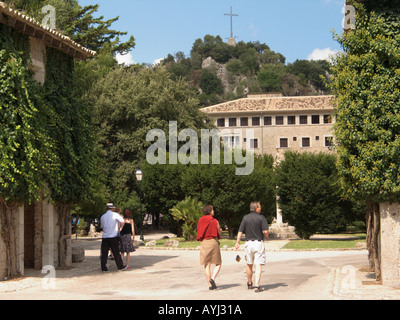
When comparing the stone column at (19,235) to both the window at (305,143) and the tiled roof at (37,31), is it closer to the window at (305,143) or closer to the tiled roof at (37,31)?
the tiled roof at (37,31)

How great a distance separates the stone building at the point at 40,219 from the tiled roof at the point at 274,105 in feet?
223

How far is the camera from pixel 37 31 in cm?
1566

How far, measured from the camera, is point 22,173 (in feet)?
45.9

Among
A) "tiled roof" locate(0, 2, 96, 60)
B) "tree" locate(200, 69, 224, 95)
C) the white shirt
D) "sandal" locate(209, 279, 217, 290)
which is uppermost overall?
"tree" locate(200, 69, 224, 95)

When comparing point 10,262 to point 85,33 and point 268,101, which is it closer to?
point 85,33

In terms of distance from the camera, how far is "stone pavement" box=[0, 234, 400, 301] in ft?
37.7

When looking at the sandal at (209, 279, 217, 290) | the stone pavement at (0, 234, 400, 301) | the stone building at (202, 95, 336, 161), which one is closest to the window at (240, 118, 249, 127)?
the stone building at (202, 95, 336, 161)

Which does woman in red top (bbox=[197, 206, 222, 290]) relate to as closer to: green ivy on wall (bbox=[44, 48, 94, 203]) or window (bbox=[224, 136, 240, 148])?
green ivy on wall (bbox=[44, 48, 94, 203])

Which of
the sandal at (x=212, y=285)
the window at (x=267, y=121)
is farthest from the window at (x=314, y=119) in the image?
the sandal at (x=212, y=285)

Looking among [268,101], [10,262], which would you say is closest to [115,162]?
[10,262]

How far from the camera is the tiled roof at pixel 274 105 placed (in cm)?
8500

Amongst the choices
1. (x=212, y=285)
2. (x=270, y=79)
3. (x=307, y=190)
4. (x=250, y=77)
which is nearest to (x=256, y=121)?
(x=307, y=190)

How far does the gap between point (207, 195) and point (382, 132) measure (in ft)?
75.2

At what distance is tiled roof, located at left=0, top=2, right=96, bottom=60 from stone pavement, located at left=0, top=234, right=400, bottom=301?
650 cm
